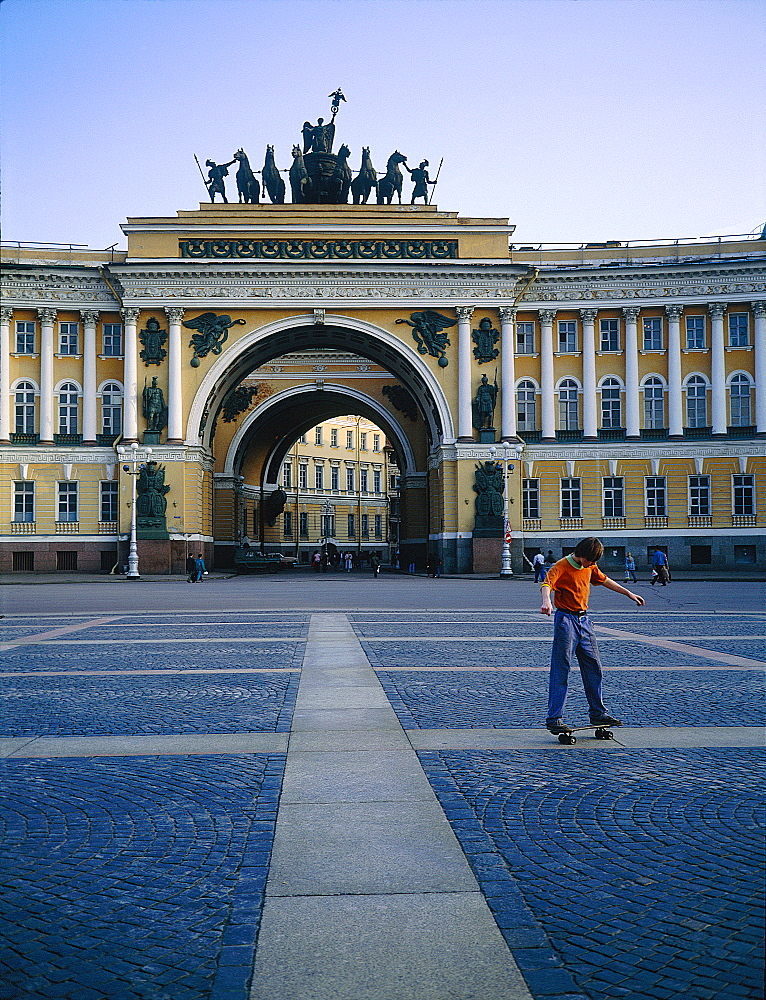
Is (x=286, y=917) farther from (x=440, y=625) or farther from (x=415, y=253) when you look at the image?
(x=415, y=253)

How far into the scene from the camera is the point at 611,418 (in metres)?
52.1

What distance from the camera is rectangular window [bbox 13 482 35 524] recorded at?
165ft

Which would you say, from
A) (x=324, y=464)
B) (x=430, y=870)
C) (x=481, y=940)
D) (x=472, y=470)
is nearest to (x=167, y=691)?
(x=430, y=870)

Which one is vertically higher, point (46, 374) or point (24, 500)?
point (46, 374)

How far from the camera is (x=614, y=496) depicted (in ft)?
168

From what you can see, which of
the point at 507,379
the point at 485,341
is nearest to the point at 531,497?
the point at 507,379

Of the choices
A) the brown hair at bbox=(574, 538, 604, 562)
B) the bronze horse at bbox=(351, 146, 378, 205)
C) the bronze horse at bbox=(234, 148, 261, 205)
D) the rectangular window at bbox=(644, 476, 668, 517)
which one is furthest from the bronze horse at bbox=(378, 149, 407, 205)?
the brown hair at bbox=(574, 538, 604, 562)

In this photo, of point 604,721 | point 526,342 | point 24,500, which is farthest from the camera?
point 526,342

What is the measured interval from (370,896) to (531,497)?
47.6m

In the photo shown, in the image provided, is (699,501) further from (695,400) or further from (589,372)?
(589,372)

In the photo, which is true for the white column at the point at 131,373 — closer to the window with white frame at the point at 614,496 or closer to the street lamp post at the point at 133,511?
the street lamp post at the point at 133,511

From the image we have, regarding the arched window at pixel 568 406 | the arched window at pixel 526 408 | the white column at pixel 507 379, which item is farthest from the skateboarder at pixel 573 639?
the arched window at pixel 568 406

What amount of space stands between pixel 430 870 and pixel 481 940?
0.83 meters

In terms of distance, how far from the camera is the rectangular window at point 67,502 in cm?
5019
